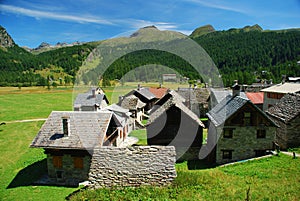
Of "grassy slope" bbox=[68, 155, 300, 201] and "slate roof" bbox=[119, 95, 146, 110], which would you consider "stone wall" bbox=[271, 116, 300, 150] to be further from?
"slate roof" bbox=[119, 95, 146, 110]

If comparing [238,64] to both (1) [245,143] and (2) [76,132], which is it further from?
(2) [76,132]

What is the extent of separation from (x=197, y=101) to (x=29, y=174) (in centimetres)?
3607

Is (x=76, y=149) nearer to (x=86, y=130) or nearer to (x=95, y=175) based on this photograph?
(x=86, y=130)

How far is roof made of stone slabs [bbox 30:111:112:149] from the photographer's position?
67.4 feet

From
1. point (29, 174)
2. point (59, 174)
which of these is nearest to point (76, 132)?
point (59, 174)

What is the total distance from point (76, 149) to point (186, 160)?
12.5m

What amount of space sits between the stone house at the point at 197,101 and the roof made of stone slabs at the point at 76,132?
29.9 meters

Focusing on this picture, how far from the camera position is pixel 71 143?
20.7m

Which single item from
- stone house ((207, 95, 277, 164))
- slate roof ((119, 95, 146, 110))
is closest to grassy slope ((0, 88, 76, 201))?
stone house ((207, 95, 277, 164))

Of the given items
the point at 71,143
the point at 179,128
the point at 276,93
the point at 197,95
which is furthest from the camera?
the point at 197,95

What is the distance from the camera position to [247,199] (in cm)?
1386

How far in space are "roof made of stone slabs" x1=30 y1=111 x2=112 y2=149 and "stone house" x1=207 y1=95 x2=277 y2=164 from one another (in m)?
11.8

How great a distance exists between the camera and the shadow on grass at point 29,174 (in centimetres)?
2186

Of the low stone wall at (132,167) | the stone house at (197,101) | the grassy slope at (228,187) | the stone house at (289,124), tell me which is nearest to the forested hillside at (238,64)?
the stone house at (197,101)
